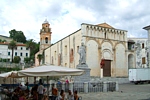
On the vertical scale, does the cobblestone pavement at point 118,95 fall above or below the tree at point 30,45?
below

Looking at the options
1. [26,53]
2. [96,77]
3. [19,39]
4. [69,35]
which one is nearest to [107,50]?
[96,77]

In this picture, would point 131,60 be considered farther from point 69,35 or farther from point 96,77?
point 69,35

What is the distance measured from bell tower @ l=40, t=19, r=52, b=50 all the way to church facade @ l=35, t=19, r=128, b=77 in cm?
1689

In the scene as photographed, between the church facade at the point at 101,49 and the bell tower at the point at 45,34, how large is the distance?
16889 mm

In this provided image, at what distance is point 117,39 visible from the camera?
38.6 m

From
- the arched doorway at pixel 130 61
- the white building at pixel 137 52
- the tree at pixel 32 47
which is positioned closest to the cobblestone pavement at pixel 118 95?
the white building at pixel 137 52

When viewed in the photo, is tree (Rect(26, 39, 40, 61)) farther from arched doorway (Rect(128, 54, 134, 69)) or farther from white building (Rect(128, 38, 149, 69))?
arched doorway (Rect(128, 54, 134, 69))

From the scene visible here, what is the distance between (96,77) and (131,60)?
10.5m

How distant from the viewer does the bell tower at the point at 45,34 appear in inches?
2265

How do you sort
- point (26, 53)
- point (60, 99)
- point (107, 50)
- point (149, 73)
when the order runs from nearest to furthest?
point (60, 99), point (149, 73), point (107, 50), point (26, 53)

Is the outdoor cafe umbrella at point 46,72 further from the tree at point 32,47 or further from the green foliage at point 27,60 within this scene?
the green foliage at point 27,60

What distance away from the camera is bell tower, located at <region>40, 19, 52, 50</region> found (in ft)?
189

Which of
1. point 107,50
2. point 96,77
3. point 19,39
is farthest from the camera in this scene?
point 19,39

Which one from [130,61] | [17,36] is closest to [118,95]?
[130,61]
